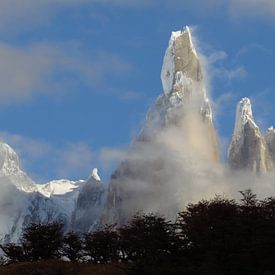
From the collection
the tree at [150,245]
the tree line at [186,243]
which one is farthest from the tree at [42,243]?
the tree at [150,245]

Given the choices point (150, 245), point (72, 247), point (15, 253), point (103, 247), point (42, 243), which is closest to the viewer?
point (150, 245)

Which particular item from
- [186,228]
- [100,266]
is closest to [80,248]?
[100,266]

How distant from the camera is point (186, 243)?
40.7m

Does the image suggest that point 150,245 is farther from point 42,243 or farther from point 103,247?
point 42,243

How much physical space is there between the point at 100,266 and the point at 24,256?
1017 centimetres

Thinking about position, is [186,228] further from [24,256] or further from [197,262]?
[24,256]

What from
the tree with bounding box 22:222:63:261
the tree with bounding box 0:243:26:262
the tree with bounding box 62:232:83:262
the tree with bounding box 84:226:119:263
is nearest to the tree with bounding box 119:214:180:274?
the tree with bounding box 84:226:119:263

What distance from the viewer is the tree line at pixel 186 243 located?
1420 inches

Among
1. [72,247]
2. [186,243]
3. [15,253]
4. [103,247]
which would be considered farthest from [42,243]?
[186,243]

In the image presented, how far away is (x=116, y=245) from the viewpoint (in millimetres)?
48688

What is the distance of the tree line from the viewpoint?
118 ft

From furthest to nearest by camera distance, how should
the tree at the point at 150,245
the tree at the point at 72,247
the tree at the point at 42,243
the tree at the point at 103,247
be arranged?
the tree at the point at 42,243, the tree at the point at 72,247, the tree at the point at 103,247, the tree at the point at 150,245

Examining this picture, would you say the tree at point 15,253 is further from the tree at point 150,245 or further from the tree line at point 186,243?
the tree at point 150,245

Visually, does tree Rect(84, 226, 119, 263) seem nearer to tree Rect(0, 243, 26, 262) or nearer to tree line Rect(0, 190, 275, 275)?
tree line Rect(0, 190, 275, 275)
